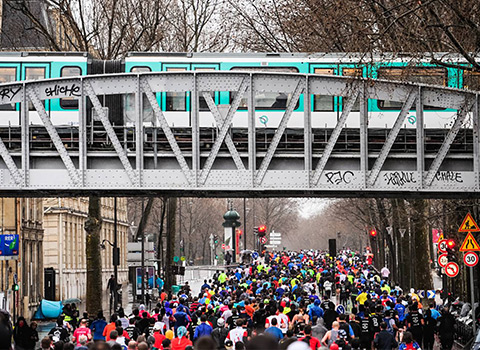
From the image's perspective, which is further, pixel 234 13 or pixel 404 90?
pixel 234 13

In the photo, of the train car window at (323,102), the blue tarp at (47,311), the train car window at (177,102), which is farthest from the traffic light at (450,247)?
the blue tarp at (47,311)

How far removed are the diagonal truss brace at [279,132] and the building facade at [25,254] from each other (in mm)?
22435

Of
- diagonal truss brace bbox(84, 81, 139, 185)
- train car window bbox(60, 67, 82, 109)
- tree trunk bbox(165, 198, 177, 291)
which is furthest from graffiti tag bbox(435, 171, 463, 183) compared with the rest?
tree trunk bbox(165, 198, 177, 291)

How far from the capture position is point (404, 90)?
2331 centimetres

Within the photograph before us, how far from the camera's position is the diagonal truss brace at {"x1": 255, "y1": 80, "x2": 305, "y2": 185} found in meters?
22.8

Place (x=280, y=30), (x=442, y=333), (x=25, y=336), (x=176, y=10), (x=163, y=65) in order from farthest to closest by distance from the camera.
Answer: (x=176, y=10) → (x=280, y=30) → (x=163, y=65) → (x=442, y=333) → (x=25, y=336)

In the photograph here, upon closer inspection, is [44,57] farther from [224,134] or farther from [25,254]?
[25,254]

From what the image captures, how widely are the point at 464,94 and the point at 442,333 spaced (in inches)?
238

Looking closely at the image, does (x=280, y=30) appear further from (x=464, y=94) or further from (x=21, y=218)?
(x=464, y=94)

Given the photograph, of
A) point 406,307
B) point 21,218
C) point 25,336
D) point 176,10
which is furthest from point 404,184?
point 21,218

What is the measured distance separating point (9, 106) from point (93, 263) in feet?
33.0

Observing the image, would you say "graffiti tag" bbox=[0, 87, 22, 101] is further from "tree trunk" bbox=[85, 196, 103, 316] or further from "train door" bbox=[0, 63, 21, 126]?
"tree trunk" bbox=[85, 196, 103, 316]

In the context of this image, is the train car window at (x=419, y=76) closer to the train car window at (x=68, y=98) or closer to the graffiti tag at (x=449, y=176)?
the graffiti tag at (x=449, y=176)

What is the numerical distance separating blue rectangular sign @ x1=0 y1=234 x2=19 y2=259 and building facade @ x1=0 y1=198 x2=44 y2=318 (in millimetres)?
15408
